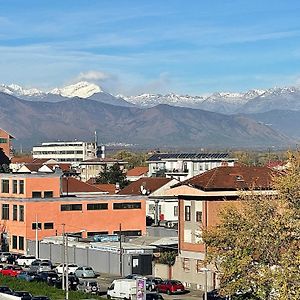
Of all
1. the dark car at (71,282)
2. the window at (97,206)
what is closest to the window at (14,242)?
the window at (97,206)

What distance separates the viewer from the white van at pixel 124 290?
57.4 metres

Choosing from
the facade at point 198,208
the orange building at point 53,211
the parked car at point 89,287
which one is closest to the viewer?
the parked car at point 89,287

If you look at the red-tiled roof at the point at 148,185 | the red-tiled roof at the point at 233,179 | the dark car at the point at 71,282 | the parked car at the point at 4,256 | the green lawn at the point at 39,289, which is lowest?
the parked car at the point at 4,256

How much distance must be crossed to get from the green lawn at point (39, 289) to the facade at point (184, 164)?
98484 millimetres

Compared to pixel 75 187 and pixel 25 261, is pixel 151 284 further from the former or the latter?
pixel 75 187

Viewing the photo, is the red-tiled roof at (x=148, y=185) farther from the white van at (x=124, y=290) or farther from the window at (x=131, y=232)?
the white van at (x=124, y=290)

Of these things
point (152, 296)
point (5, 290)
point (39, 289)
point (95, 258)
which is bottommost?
point (95, 258)

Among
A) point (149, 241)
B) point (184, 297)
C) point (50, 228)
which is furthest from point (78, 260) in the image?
point (184, 297)

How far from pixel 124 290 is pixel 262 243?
44.9ft

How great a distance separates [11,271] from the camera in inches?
2704

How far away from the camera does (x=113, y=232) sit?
93.1m

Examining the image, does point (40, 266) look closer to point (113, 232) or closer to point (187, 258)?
point (187, 258)

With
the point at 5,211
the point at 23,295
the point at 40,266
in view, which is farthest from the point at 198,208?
the point at 5,211

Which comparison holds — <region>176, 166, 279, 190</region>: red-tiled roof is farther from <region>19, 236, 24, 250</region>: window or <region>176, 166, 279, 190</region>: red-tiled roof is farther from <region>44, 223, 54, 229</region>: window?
<region>19, 236, 24, 250</region>: window
